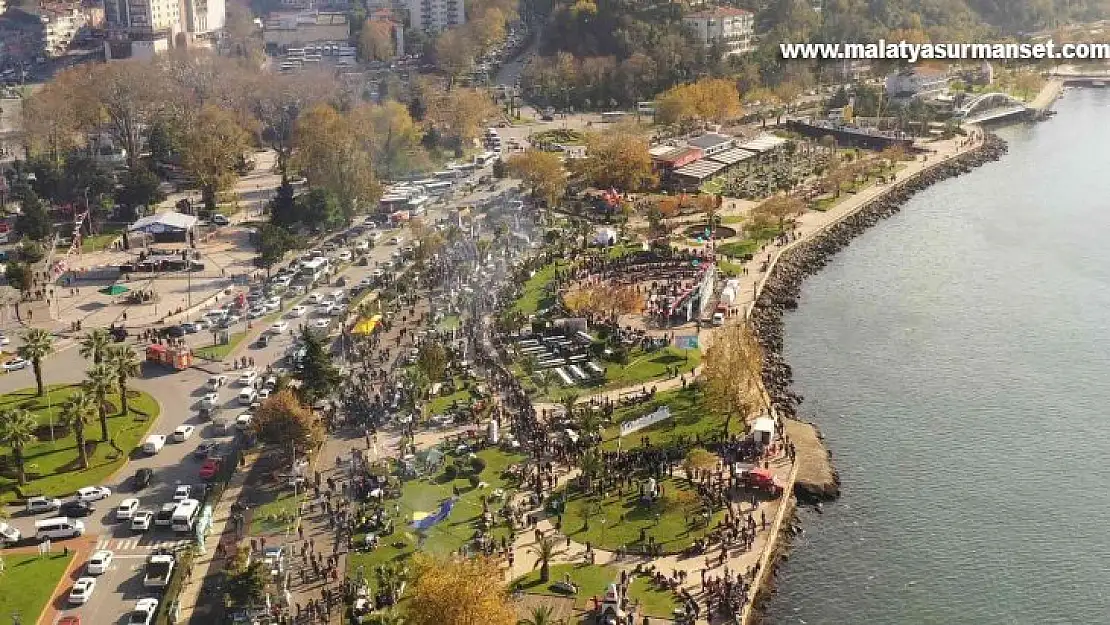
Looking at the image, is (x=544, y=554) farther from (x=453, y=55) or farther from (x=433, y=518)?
(x=453, y=55)

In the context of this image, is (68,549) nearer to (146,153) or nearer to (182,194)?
(182,194)

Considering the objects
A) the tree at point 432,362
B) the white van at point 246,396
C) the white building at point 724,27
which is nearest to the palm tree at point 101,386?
the white van at point 246,396

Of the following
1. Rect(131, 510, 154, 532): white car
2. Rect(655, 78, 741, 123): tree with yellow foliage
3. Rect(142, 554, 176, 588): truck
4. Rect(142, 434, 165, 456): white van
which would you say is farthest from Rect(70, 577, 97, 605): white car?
Rect(655, 78, 741, 123): tree with yellow foliage

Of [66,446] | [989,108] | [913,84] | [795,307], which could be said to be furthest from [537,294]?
[989,108]

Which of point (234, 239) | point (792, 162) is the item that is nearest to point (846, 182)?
point (792, 162)

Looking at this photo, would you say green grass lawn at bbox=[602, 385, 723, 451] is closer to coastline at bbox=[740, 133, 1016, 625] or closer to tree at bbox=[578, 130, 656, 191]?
coastline at bbox=[740, 133, 1016, 625]
